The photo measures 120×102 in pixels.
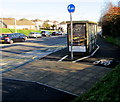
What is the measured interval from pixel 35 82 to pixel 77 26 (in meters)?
6.05

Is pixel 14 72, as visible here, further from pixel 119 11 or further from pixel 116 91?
pixel 119 11

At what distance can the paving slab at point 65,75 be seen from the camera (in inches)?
247

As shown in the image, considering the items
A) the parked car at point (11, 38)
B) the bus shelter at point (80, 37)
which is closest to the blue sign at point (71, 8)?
the bus shelter at point (80, 37)

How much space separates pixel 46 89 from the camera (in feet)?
19.7

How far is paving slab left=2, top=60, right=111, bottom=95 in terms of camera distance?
626cm

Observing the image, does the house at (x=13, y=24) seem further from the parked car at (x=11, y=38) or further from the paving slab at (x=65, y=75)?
the paving slab at (x=65, y=75)

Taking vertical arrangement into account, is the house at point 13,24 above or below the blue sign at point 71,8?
above

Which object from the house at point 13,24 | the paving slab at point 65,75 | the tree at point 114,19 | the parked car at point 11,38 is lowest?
the paving slab at point 65,75

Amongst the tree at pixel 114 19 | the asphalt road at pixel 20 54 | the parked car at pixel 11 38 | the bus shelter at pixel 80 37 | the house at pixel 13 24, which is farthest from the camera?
the house at pixel 13 24

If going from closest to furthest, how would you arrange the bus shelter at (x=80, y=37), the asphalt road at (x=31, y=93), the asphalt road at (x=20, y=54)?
the asphalt road at (x=31, y=93), the asphalt road at (x=20, y=54), the bus shelter at (x=80, y=37)

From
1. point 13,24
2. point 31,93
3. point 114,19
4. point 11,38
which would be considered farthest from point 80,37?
point 13,24

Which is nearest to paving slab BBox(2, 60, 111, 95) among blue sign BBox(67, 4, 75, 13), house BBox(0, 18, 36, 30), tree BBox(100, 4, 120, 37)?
blue sign BBox(67, 4, 75, 13)

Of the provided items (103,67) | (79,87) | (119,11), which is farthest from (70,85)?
(119,11)

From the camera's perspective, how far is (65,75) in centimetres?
759
